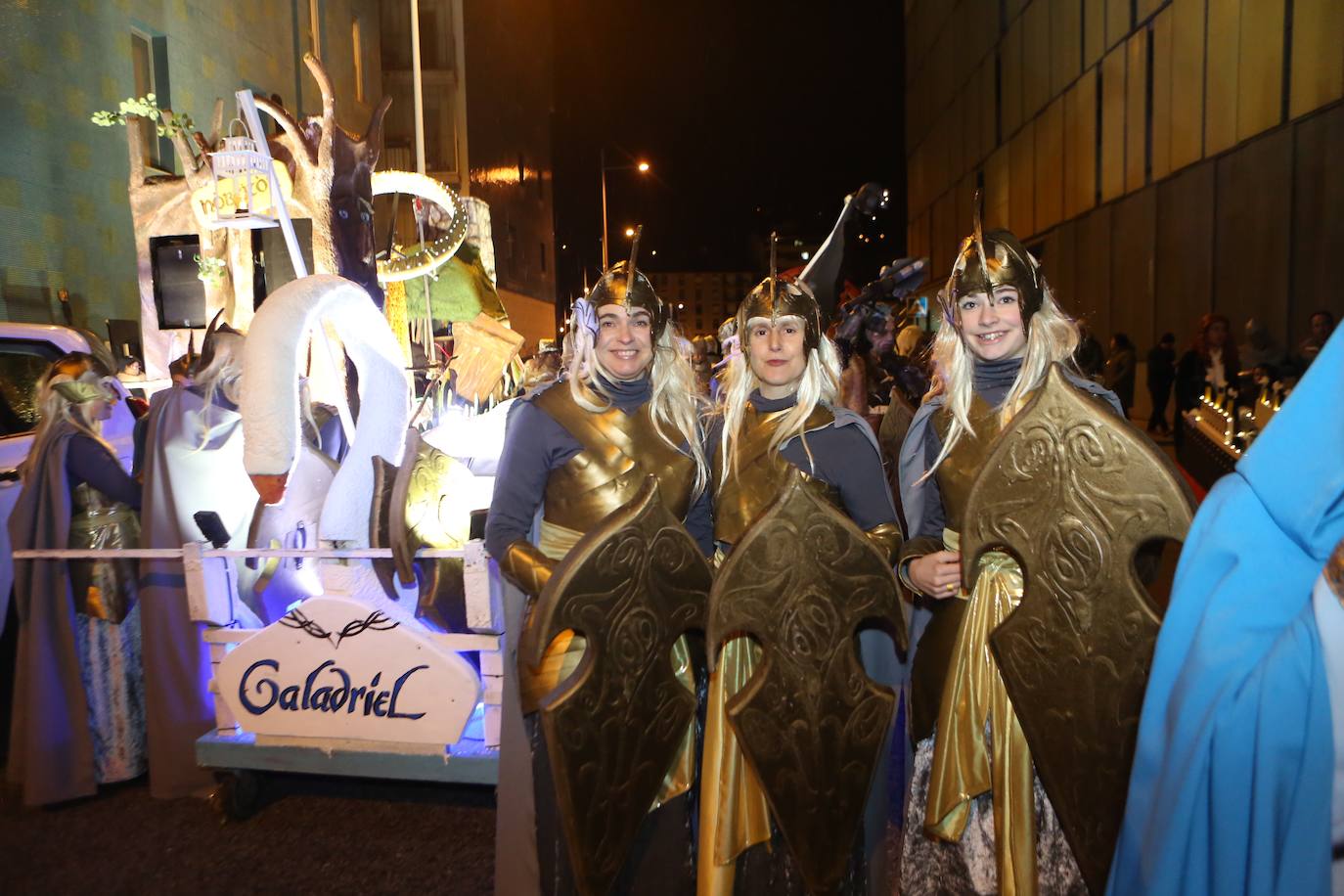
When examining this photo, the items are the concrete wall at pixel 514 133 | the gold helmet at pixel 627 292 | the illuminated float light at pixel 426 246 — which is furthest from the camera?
the concrete wall at pixel 514 133

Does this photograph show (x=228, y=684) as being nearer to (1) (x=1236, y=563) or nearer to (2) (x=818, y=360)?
(2) (x=818, y=360)

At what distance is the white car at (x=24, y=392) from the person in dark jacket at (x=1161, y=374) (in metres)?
11.8

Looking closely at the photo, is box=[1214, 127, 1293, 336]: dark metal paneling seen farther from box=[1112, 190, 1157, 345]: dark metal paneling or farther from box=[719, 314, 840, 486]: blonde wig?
box=[719, 314, 840, 486]: blonde wig

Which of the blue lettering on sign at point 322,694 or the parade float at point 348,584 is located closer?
the parade float at point 348,584

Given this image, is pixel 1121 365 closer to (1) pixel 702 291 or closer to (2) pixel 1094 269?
(2) pixel 1094 269

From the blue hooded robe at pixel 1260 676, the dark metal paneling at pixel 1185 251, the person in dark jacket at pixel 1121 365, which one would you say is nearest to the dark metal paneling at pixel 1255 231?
the dark metal paneling at pixel 1185 251

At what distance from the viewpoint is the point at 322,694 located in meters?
3.34

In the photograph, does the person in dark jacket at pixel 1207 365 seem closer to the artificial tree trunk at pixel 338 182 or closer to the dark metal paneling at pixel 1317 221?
the dark metal paneling at pixel 1317 221

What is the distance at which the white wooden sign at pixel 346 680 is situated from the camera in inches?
127

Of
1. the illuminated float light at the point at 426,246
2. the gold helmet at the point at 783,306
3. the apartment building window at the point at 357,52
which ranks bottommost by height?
the gold helmet at the point at 783,306

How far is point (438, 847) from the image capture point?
11.1 feet

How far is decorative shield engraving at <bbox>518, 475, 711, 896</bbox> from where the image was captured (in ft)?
6.54

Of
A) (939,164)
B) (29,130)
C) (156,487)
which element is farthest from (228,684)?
(939,164)

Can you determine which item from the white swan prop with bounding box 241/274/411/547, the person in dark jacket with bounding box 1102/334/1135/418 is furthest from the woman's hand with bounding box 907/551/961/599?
the person in dark jacket with bounding box 1102/334/1135/418
